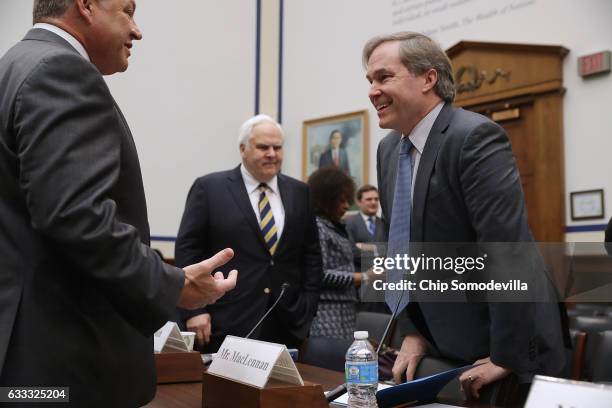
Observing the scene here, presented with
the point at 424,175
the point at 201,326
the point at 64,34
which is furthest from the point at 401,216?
the point at 201,326

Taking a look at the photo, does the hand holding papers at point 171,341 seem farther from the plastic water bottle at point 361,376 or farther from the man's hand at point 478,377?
the man's hand at point 478,377

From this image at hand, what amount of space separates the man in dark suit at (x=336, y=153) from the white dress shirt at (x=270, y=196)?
4.91 m

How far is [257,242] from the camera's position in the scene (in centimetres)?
324

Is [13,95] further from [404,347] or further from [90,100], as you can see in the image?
[404,347]

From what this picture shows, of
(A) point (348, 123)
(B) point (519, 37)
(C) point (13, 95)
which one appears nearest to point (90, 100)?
(C) point (13, 95)

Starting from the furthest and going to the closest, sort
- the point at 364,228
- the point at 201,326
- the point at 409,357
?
the point at 364,228 → the point at 201,326 → the point at 409,357

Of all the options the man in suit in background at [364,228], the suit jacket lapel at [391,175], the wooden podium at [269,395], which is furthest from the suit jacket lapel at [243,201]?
the wooden podium at [269,395]

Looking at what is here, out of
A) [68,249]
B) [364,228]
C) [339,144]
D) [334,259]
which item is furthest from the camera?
[339,144]

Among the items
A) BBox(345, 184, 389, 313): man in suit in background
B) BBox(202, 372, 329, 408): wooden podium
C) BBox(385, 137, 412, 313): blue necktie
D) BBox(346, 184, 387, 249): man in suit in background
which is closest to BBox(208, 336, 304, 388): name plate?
BBox(202, 372, 329, 408): wooden podium

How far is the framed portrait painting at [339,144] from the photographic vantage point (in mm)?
8133

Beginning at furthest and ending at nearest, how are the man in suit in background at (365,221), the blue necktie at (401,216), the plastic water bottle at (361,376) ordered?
the man in suit in background at (365,221), the blue necktie at (401,216), the plastic water bottle at (361,376)

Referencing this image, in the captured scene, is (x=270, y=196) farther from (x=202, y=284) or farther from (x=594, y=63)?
(x=594, y=63)

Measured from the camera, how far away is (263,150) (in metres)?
3.34

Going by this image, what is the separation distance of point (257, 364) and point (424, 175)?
91cm
